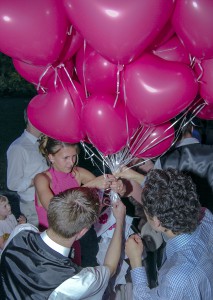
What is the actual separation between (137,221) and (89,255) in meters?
0.97

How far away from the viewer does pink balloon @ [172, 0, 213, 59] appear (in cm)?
137

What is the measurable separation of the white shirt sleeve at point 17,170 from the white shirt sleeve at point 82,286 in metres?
1.26

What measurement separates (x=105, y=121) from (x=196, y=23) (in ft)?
1.76

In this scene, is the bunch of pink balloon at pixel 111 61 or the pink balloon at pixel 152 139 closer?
the bunch of pink balloon at pixel 111 61

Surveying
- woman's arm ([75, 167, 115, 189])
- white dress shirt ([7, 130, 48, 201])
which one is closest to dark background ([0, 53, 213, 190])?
white dress shirt ([7, 130, 48, 201])

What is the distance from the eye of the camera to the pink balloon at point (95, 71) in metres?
1.64

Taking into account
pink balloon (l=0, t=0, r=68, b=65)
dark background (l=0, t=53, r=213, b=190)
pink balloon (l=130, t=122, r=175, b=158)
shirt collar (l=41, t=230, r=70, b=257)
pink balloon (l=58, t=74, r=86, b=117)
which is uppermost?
pink balloon (l=0, t=0, r=68, b=65)

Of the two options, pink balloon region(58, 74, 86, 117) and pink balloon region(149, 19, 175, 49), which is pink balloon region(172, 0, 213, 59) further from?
pink balloon region(58, 74, 86, 117)

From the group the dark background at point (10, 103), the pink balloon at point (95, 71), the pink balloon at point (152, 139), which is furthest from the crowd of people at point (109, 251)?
the dark background at point (10, 103)

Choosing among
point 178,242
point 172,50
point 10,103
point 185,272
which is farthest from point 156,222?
point 10,103

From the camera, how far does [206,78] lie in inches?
64.4

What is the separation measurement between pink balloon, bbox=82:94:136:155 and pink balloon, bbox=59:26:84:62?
8.2 inches

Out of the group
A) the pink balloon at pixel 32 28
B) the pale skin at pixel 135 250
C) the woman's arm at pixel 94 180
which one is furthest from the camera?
the woman's arm at pixel 94 180

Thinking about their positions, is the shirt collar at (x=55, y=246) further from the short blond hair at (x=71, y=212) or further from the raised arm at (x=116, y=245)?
the raised arm at (x=116, y=245)
